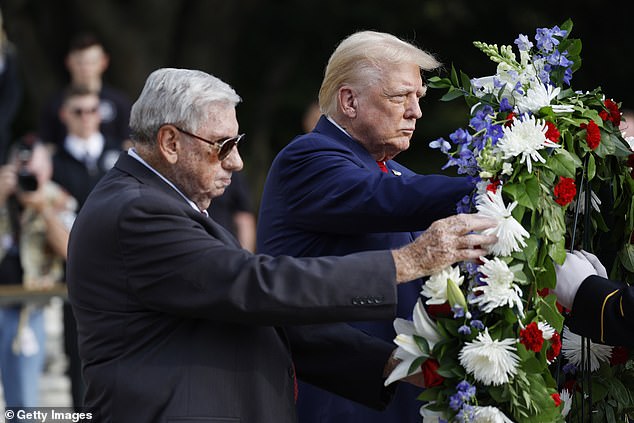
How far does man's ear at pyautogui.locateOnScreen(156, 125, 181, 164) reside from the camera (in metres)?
3.56

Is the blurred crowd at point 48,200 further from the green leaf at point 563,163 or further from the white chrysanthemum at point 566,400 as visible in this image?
the green leaf at point 563,163

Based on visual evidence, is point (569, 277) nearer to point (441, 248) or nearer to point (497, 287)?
point (497, 287)

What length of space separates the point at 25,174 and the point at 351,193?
14.3 feet

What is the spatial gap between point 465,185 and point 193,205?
0.90m

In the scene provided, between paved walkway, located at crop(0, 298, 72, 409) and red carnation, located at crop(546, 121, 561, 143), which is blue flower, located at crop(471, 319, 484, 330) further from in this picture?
paved walkway, located at crop(0, 298, 72, 409)

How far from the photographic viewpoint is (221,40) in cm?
1557

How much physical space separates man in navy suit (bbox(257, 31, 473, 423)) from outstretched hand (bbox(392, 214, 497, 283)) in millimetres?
436

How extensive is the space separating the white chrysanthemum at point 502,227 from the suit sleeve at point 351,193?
8.5 inches

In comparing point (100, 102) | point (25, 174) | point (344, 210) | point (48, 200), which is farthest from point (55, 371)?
point (344, 210)

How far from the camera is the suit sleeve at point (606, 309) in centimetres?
377

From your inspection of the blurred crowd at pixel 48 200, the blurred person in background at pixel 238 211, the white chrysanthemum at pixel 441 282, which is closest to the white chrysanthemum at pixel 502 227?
the white chrysanthemum at pixel 441 282

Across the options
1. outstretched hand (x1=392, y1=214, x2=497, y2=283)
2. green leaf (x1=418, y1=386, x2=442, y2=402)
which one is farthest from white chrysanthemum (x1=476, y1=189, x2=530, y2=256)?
green leaf (x1=418, y1=386, x2=442, y2=402)

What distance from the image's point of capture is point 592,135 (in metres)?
3.78

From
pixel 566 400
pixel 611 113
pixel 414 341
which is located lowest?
pixel 566 400
